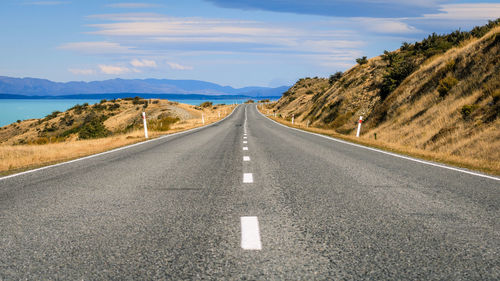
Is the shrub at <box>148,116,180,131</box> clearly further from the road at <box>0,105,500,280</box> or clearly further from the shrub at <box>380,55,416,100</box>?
the road at <box>0,105,500,280</box>

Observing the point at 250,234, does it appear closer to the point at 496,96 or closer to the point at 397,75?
the point at 496,96

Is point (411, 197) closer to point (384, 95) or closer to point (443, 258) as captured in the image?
point (443, 258)

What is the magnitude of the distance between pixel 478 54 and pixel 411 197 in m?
18.2

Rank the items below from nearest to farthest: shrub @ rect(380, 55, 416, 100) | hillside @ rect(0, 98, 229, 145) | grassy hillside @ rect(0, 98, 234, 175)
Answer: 1. shrub @ rect(380, 55, 416, 100)
2. grassy hillside @ rect(0, 98, 234, 175)
3. hillside @ rect(0, 98, 229, 145)

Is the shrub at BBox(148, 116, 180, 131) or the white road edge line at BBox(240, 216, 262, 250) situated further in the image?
the shrub at BBox(148, 116, 180, 131)

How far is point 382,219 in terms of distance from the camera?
4.11 meters

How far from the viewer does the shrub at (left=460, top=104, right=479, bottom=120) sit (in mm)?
14943

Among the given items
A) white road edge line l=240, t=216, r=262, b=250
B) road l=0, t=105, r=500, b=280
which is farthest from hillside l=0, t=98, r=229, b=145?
white road edge line l=240, t=216, r=262, b=250

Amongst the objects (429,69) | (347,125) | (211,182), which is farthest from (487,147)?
(347,125)

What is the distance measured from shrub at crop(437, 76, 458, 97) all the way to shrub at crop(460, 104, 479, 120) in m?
4.32

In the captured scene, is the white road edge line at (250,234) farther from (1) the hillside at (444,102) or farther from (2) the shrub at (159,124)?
(2) the shrub at (159,124)

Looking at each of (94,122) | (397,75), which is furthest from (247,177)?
(94,122)

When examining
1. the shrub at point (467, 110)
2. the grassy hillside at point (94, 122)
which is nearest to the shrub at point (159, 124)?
the grassy hillside at point (94, 122)

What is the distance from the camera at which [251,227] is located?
150 inches
